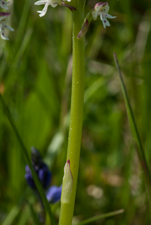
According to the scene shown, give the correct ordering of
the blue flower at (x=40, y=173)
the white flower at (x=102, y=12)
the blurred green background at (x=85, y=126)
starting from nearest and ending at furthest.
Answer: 1. the white flower at (x=102, y=12)
2. the blue flower at (x=40, y=173)
3. the blurred green background at (x=85, y=126)

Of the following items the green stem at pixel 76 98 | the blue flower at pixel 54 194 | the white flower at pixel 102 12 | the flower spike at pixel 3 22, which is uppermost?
the white flower at pixel 102 12

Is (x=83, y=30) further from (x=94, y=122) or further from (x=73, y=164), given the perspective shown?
(x=94, y=122)

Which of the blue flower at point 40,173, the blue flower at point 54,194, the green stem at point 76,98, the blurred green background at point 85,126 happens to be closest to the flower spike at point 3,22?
the green stem at point 76,98

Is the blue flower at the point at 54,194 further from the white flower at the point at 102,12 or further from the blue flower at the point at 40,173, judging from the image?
the white flower at the point at 102,12

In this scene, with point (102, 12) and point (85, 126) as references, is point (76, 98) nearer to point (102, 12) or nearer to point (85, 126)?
point (102, 12)

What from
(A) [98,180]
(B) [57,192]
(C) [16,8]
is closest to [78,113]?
(B) [57,192]

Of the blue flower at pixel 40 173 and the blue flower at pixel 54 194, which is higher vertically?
the blue flower at pixel 40 173
